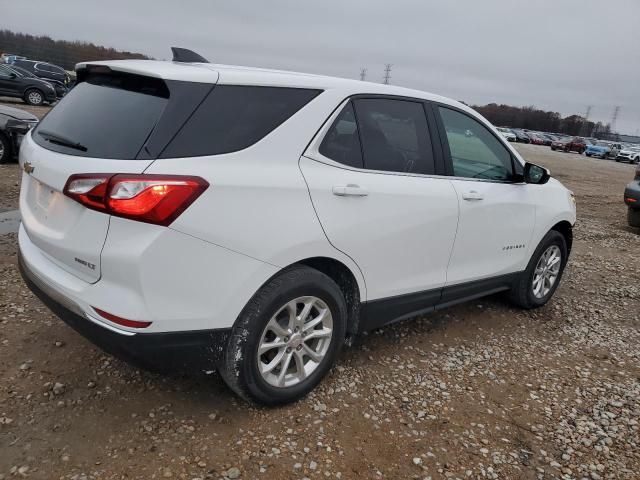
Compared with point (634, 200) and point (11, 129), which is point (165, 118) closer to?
point (11, 129)

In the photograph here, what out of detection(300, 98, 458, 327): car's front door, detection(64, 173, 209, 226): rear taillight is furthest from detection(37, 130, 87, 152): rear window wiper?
detection(300, 98, 458, 327): car's front door

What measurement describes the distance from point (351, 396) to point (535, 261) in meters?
2.36

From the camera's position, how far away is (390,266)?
308 cm

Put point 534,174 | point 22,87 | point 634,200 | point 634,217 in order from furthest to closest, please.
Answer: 1. point 22,87
2. point 634,217
3. point 634,200
4. point 534,174

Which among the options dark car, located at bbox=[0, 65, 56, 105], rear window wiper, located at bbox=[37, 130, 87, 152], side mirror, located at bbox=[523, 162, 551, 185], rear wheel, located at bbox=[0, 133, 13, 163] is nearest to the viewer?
rear window wiper, located at bbox=[37, 130, 87, 152]

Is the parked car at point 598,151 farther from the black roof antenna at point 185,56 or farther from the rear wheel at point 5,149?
the black roof antenna at point 185,56

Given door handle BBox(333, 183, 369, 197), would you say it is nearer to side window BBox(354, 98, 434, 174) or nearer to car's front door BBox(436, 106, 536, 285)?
side window BBox(354, 98, 434, 174)

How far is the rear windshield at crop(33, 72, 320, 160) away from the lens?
7.35 ft

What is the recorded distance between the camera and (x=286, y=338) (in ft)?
8.92

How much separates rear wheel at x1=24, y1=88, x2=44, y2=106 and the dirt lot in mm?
20029

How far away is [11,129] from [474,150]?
7.78m

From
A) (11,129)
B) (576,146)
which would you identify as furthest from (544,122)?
(11,129)

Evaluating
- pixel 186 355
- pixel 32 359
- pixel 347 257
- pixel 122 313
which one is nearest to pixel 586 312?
pixel 347 257

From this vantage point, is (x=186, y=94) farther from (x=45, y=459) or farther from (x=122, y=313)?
(x=45, y=459)
